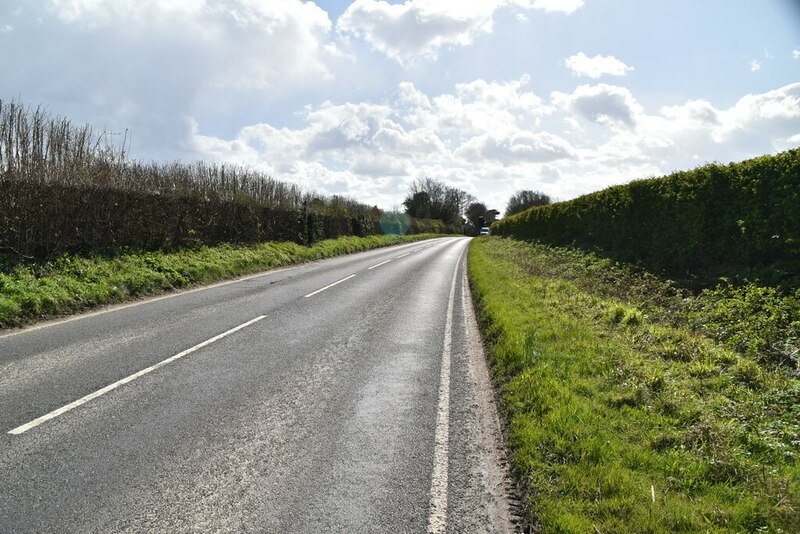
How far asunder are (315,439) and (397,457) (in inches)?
32.7

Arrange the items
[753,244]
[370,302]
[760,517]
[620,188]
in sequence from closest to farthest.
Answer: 1. [760,517]
2. [753,244]
3. [370,302]
4. [620,188]

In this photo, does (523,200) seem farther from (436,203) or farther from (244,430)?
(244,430)

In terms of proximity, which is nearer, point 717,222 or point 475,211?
point 717,222

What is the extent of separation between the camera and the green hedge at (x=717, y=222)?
7753 mm

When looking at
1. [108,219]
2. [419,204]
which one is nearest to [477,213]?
[419,204]

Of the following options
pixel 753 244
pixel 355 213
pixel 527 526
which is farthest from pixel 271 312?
pixel 355 213

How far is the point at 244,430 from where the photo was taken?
445 centimetres

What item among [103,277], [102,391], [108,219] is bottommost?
[102,391]

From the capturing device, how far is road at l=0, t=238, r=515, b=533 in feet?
10.6

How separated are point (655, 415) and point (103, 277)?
39.7ft

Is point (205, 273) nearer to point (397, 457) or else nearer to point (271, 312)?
point (271, 312)

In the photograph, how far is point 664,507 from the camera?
3.20 meters

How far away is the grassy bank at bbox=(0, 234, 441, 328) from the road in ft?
3.60

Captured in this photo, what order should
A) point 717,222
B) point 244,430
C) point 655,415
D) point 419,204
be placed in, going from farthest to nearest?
point 419,204, point 717,222, point 655,415, point 244,430
